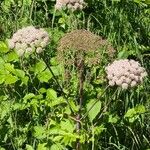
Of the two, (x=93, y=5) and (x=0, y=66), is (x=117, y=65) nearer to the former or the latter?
(x=0, y=66)

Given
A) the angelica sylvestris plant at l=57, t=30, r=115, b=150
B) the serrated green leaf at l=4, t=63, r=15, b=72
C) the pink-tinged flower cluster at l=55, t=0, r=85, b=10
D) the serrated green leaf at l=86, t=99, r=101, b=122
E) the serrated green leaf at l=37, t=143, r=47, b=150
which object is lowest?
the serrated green leaf at l=37, t=143, r=47, b=150

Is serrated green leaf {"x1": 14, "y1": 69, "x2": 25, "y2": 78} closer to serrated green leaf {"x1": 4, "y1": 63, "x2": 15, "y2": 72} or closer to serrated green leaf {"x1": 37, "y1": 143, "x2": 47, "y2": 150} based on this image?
serrated green leaf {"x1": 4, "y1": 63, "x2": 15, "y2": 72}

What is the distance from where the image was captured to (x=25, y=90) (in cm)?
381

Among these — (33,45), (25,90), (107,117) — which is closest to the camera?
(33,45)

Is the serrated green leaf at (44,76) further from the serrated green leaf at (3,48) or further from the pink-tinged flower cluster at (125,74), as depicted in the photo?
the pink-tinged flower cluster at (125,74)

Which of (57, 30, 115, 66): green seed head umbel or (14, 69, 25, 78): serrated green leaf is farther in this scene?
(14, 69, 25, 78): serrated green leaf

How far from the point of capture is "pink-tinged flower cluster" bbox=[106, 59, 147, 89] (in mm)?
2968

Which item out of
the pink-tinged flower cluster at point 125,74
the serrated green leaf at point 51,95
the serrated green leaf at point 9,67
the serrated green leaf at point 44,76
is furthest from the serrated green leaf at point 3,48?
the pink-tinged flower cluster at point 125,74

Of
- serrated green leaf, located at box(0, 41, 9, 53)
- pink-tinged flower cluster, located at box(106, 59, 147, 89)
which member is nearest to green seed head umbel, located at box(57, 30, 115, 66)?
pink-tinged flower cluster, located at box(106, 59, 147, 89)

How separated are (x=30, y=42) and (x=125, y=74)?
1.97 feet

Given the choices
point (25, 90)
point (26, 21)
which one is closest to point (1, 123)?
point (25, 90)

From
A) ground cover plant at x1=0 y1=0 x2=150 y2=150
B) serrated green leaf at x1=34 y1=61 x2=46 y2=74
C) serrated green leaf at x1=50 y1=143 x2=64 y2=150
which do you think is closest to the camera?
ground cover plant at x1=0 y1=0 x2=150 y2=150

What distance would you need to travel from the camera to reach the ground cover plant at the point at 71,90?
3090 millimetres

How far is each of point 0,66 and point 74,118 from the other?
0.67 meters
